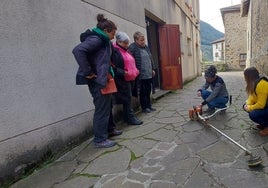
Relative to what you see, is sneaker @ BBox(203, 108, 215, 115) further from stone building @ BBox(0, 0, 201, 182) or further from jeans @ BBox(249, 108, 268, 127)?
stone building @ BBox(0, 0, 201, 182)

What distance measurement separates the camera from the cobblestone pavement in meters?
2.14

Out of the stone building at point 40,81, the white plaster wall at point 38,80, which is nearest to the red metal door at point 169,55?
the stone building at point 40,81

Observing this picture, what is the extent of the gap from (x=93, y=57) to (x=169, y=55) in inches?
202

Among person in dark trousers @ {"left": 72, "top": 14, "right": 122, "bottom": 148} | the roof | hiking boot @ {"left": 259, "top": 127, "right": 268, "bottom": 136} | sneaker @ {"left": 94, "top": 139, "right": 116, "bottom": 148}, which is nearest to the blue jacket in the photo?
person in dark trousers @ {"left": 72, "top": 14, "right": 122, "bottom": 148}

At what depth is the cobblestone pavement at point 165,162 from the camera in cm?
214

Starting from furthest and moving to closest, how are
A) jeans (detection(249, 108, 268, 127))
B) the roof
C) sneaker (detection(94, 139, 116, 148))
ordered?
the roof < sneaker (detection(94, 139, 116, 148)) < jeans (detection(249, 108, 268, 127))

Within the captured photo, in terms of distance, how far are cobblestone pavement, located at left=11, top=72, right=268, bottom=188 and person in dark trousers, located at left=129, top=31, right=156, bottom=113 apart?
125 centimetres

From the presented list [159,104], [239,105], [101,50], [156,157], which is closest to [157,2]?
[159,104]

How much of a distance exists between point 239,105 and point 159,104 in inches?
72.7

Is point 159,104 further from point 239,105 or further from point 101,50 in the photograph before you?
point 101,50

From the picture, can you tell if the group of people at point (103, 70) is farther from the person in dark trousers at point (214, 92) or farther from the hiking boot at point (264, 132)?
the hiking boot at point (264, 132)

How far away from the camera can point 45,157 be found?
9.29 ft

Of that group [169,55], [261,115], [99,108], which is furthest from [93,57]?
[169,55]

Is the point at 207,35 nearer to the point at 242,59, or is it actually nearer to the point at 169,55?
the point at 242,59
